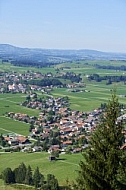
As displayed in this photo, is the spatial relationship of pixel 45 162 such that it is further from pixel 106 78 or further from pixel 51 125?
pixel 106 78

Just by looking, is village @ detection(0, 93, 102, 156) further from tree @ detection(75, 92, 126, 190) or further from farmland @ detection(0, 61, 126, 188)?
tree @ detection(75, 92, 126, 190)

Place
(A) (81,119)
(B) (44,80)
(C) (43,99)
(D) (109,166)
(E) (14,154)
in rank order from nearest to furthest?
(D) (109,166), (E) (14,154), (A) (81,119), (C) (43,99), (B) (44,80)

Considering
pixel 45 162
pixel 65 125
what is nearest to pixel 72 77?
pixel 65 125

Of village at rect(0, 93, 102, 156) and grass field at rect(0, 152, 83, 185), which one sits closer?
grass field at rect(0, 152, 83, 185)

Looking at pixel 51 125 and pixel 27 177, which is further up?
pixel 27 177

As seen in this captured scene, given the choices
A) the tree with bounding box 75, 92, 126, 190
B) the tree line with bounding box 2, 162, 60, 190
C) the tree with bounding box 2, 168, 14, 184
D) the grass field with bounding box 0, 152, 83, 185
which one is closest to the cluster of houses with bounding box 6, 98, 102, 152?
the grass field with bounding box 0, 152, 83, 185

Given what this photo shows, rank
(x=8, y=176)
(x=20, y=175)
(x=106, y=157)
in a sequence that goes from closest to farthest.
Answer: (x=106, y=157), (x=8, y=176), (x=20, y=175)

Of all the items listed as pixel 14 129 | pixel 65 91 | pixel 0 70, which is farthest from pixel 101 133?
pixel 0 70

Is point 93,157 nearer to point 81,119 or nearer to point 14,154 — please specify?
point 14,154
